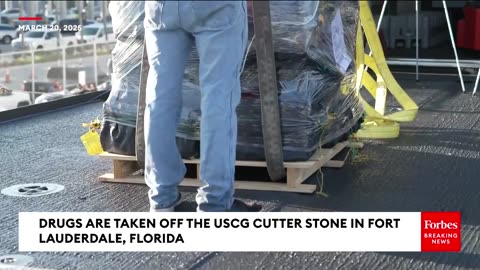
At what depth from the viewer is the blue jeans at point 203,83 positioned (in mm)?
3188

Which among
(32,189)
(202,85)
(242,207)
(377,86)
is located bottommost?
(32,189)

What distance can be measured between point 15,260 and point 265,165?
160 cm

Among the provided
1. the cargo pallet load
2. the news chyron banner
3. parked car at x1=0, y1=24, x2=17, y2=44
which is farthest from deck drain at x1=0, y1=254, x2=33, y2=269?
parked car at x1=0, y1=24, x2=17, y2=44

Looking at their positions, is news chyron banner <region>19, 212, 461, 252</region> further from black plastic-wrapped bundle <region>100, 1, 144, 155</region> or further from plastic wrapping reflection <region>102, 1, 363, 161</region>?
black plastic-wrapped bundle <region>100, 1, 144, 155</region>

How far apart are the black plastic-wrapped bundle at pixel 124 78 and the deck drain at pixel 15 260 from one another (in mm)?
1357

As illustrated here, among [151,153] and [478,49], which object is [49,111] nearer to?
[151,153]

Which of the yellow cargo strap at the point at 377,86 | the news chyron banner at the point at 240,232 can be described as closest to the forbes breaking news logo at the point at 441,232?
the news chyron banner at the point at 240,232

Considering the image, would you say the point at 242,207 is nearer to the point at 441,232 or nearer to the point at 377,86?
the point at 441,232

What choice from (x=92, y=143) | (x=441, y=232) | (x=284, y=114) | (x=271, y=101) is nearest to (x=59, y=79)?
(x=92, y=143)

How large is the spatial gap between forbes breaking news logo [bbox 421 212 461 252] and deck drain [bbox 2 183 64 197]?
2135 millimetres

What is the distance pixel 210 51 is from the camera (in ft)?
10.6

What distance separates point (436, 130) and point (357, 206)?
7.69 feet

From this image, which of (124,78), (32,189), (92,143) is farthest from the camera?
(92,143)

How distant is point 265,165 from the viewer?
164 inches
